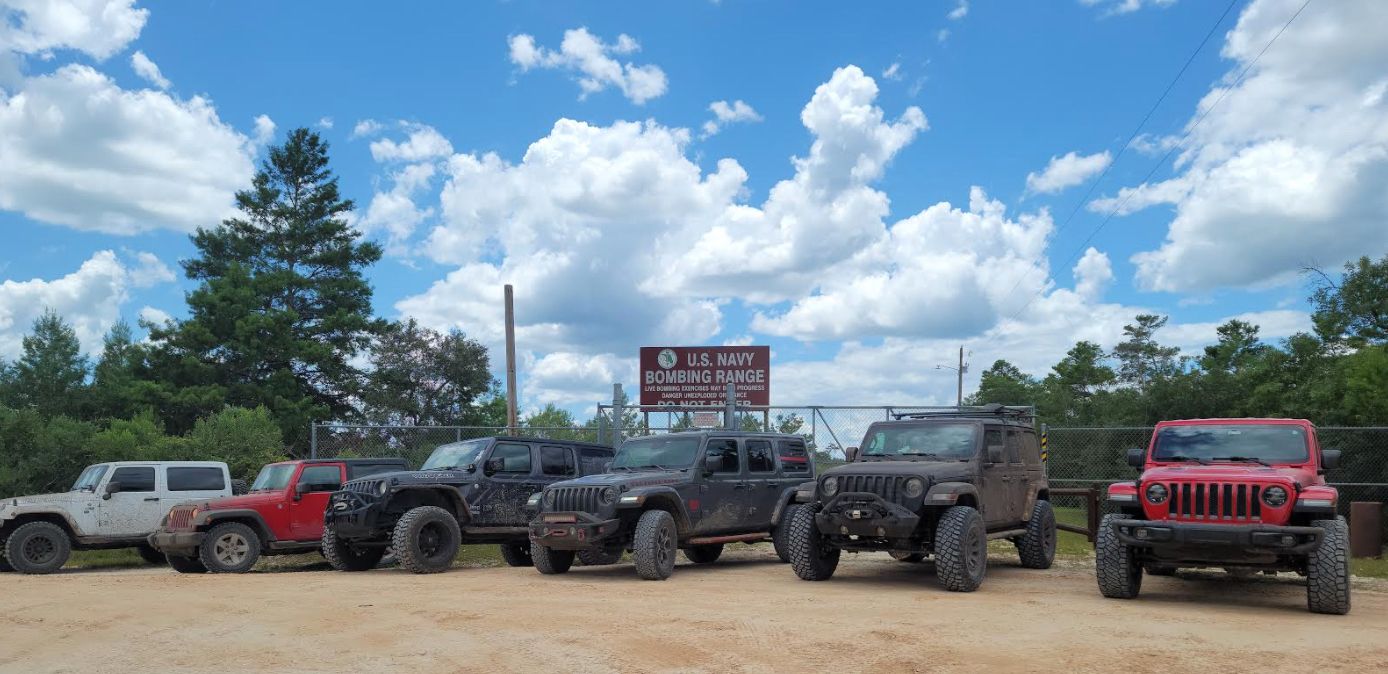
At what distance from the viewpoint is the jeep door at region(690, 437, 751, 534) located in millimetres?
13711

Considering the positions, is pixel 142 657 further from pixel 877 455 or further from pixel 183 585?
pixel 877 455

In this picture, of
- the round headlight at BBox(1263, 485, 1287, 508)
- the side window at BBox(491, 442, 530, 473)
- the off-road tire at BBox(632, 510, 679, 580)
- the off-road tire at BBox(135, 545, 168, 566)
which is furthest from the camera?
the off-road tire at BBox(135, 545, 168, 566)

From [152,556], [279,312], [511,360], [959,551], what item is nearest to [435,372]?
[279,312]

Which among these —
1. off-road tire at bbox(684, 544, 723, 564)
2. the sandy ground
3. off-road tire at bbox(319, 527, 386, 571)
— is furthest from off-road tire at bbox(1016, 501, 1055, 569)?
off-road tire at bbox(319, 527, 386, 571)

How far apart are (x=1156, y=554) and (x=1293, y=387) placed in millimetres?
27821

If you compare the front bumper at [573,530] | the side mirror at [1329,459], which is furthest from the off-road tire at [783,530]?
the side mirror at [1329,459]

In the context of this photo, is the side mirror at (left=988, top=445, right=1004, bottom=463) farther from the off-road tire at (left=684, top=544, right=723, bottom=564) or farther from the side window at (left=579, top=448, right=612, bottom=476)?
the side window at (left=579, top=448, right=612, bottom=476)

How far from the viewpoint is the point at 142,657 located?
798 cm

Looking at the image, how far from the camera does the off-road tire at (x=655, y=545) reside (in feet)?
41.1

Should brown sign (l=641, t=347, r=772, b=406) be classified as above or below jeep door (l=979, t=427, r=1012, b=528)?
above

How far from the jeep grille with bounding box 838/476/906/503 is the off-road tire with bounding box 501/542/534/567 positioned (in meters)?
5.83

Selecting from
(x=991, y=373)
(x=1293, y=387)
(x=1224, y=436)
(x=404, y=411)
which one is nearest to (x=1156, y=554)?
(x=1224, y=436)

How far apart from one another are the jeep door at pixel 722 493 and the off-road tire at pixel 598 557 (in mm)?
1164

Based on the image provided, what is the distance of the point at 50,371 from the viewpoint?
44.8 m
